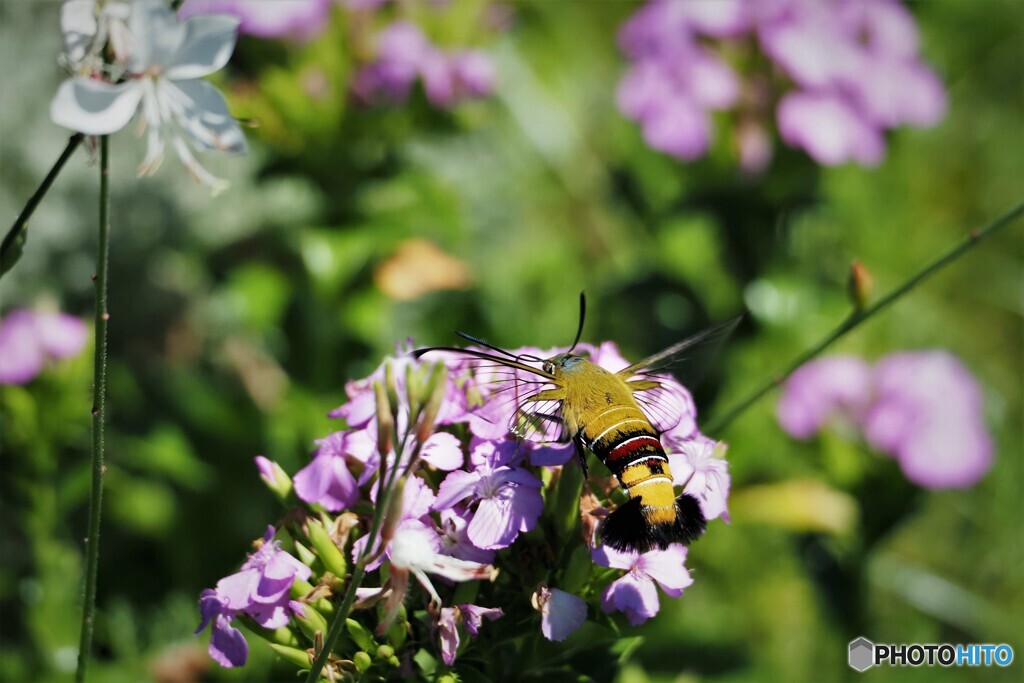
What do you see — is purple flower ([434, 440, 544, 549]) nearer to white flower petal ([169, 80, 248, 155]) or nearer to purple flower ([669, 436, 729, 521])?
purple flower ([669, 436, 729, 521])

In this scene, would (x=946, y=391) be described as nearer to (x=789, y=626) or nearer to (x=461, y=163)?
(x=789, y=626)

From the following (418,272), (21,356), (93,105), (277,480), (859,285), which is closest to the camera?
(93,105)

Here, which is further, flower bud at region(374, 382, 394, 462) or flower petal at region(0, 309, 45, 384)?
flower petal at region(0, 309, 45, 384)

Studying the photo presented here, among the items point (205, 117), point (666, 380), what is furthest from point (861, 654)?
point (205, 117)

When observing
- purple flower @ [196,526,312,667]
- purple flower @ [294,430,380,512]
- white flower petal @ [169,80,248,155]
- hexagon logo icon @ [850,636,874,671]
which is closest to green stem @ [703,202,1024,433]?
purple flower @ [294,430,380,512]

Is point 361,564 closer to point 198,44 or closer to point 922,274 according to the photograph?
point 198,44

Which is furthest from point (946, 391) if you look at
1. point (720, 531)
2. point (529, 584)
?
point (529, 584)
